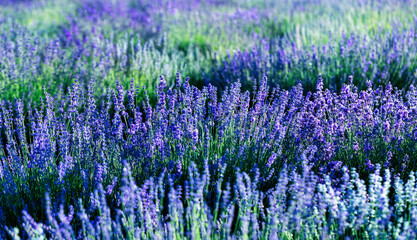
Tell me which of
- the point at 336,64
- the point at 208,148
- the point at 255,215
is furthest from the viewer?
the point at 336,64

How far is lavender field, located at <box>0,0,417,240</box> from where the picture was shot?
1.91 meters

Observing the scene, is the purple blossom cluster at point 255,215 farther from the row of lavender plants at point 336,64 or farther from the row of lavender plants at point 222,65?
the row of lavender plants at point 336,64

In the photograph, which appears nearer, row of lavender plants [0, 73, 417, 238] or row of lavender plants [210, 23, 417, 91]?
row of lavender plants [0, 73, 417, 238]

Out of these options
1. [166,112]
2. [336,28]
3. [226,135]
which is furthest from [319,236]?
[336,28]

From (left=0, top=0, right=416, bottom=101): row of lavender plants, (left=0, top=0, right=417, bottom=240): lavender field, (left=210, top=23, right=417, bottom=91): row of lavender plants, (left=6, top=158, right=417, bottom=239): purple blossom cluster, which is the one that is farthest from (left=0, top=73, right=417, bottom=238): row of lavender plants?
(left=210, top=23, right=417, bottom=91): row of lavender plants

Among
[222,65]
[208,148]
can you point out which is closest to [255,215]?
[208,148]

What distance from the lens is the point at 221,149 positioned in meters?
2.67

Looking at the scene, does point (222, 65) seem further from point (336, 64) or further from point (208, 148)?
point (208, 148)

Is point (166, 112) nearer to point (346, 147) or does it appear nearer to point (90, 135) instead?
point (90, 135)

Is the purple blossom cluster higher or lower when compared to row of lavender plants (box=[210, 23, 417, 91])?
lower

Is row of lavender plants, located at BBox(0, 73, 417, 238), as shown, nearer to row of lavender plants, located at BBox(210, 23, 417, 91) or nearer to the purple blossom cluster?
the purple blossom cluster

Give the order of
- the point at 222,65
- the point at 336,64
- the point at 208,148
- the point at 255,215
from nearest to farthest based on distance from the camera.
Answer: the point at 255,215 < the point at 208,148 < the point at 336,64 < the point at 222,65

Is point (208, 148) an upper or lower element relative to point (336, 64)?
lower

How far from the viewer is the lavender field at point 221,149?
6.27 feet
